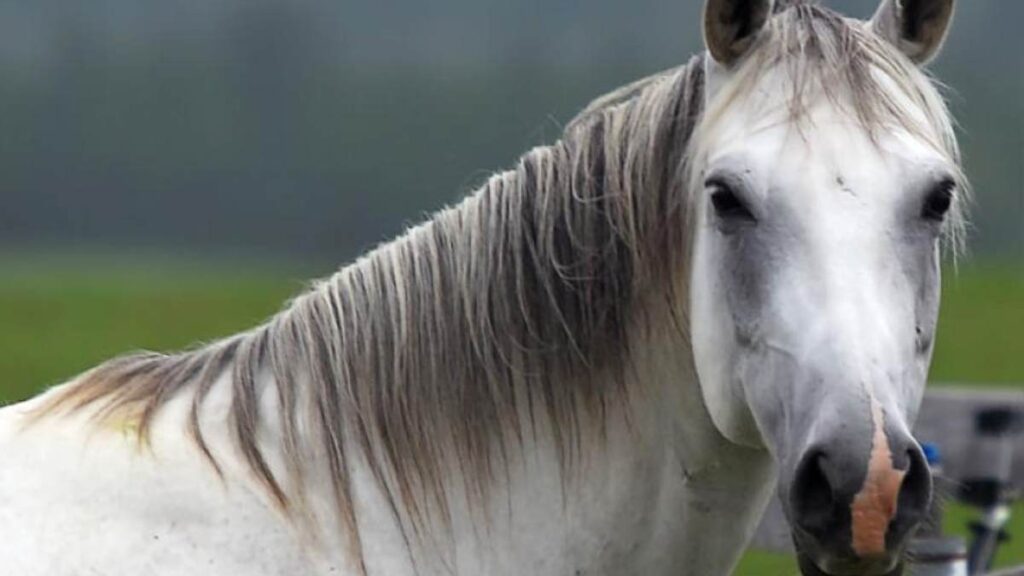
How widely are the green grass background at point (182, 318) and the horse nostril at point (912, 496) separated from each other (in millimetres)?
888

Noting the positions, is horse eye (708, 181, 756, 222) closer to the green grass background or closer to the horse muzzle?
the horse muzzle

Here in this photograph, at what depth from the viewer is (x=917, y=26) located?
13.7 ft

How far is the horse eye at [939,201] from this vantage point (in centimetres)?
385

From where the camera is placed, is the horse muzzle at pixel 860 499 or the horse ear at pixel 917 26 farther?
the horse ear at pixel 917 26

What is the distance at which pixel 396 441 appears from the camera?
4184 millimetres

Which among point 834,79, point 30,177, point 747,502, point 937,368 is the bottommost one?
point 30,177

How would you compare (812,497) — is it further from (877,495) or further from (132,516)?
(132,516)

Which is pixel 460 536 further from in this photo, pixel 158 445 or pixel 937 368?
pixel 937 368

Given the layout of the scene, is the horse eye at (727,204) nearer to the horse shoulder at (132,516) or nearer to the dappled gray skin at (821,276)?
the dappled gray skin at (821,276)

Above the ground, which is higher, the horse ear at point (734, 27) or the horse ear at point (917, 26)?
the horse ear at point (734, 27)

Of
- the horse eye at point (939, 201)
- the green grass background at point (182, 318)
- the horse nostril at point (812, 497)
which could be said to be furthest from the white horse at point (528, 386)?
the green grass background at point (182, 318)

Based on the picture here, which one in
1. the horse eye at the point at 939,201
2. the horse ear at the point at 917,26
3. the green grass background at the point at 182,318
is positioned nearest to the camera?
the horse eye at the point at 939,201

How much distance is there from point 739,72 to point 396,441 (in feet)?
3.15

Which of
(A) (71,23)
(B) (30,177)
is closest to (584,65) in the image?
(B) (30,177)
